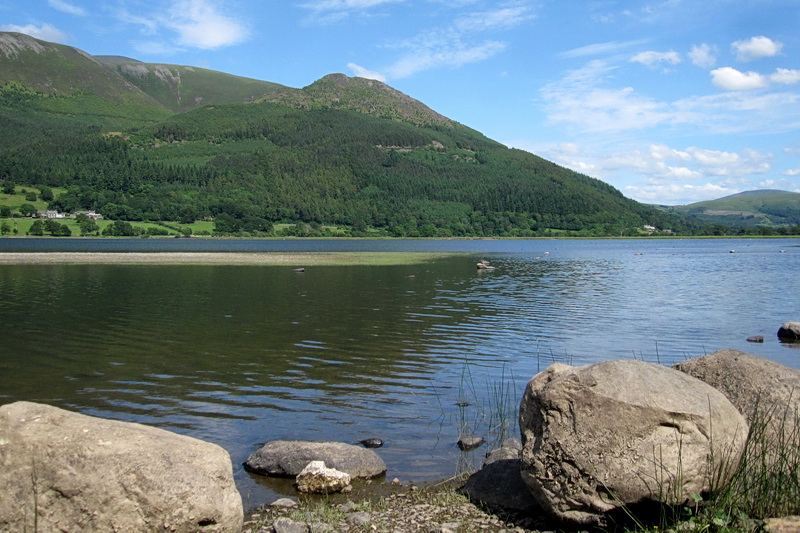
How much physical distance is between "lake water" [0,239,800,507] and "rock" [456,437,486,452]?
0.73 ft

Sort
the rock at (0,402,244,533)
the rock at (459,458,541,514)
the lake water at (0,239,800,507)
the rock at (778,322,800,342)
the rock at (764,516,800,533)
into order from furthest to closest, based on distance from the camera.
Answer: the rock at (778,322,800,342)
the lake water at (0,239,800,507)
the rock at (459,458,541,514)
the rock at (0,402,244,533)
the rock at (764,516,800,533)

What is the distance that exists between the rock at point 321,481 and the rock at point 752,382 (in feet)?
21.3

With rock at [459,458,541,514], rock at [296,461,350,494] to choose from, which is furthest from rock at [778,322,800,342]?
rock at [296,461,350,494]

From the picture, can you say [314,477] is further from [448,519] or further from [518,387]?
[518,387]

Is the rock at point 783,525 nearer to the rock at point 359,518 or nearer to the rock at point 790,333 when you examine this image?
the rock at point 359,518

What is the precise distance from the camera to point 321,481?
11.6m

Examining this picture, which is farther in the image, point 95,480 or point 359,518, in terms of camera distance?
point 359,518

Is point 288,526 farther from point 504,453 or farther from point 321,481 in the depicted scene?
point 504,453

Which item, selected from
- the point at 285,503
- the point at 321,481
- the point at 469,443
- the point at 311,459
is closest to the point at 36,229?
the point at 311,459

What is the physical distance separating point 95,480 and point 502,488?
20.6ft

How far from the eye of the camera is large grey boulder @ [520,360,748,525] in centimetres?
821

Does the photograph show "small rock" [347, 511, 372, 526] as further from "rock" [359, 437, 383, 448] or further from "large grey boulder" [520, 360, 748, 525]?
"rock" [359, 437, 383, 448]

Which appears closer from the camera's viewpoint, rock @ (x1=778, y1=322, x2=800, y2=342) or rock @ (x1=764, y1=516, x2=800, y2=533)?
rock @ (x1=764, y1=516, x2=800, y2=533)

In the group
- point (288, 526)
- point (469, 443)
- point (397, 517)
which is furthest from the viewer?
point (469, 443)
